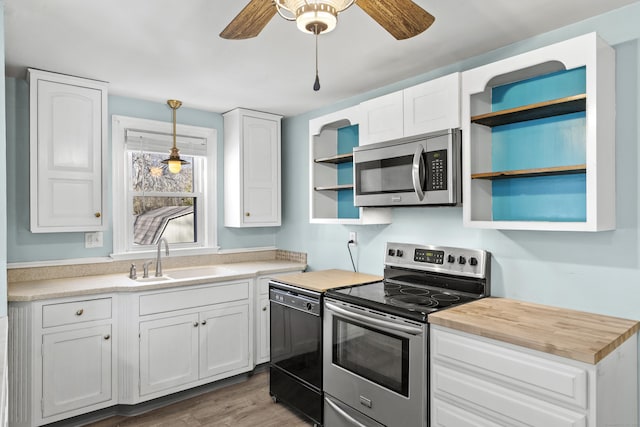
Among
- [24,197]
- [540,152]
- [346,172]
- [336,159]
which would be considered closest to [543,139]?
[540,152]

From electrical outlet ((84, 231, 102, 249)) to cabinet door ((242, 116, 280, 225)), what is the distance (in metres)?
1.17

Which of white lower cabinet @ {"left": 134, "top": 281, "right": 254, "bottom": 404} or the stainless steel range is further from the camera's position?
white lower cabinet @ {"left": 134, "top": 281, "right": 254, "bottom": 404}

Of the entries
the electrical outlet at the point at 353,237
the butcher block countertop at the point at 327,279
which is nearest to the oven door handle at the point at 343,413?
the butcher block countertop at the point at 327,279

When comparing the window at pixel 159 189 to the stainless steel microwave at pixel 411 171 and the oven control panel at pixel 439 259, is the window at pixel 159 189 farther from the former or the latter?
the oven control panel at pixel 439 259

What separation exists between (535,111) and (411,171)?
73 centimetres

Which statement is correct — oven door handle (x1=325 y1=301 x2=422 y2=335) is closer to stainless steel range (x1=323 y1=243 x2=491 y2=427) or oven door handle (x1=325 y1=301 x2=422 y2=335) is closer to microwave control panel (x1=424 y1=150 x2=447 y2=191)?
stainless steel range (x1=323 y1=243 x2=491 y2=427)

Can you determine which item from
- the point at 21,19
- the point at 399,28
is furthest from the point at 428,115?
the point at 21,19

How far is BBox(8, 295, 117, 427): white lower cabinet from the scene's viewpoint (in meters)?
2.40

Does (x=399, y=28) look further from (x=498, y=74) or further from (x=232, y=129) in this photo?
(x=232, y=129)

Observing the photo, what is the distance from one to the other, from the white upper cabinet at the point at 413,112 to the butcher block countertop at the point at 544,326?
1.03 metres

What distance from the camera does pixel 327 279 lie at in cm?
299

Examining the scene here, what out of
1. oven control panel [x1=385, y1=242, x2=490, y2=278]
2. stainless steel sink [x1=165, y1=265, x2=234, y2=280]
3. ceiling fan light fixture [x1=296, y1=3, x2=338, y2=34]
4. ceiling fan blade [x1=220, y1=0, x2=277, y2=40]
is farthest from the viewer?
stainless steel sink [x1=165, y1=265, x2=234, y2=280]

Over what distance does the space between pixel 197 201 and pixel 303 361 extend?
1.83 metres

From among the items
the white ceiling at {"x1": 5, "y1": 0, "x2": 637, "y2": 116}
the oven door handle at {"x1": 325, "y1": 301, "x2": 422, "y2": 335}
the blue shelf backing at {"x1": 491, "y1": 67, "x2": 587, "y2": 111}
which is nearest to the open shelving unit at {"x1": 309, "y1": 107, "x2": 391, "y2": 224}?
the white ceiling at {"x1": 5, "y1": 0, "x2": 637, "y2": 116}
